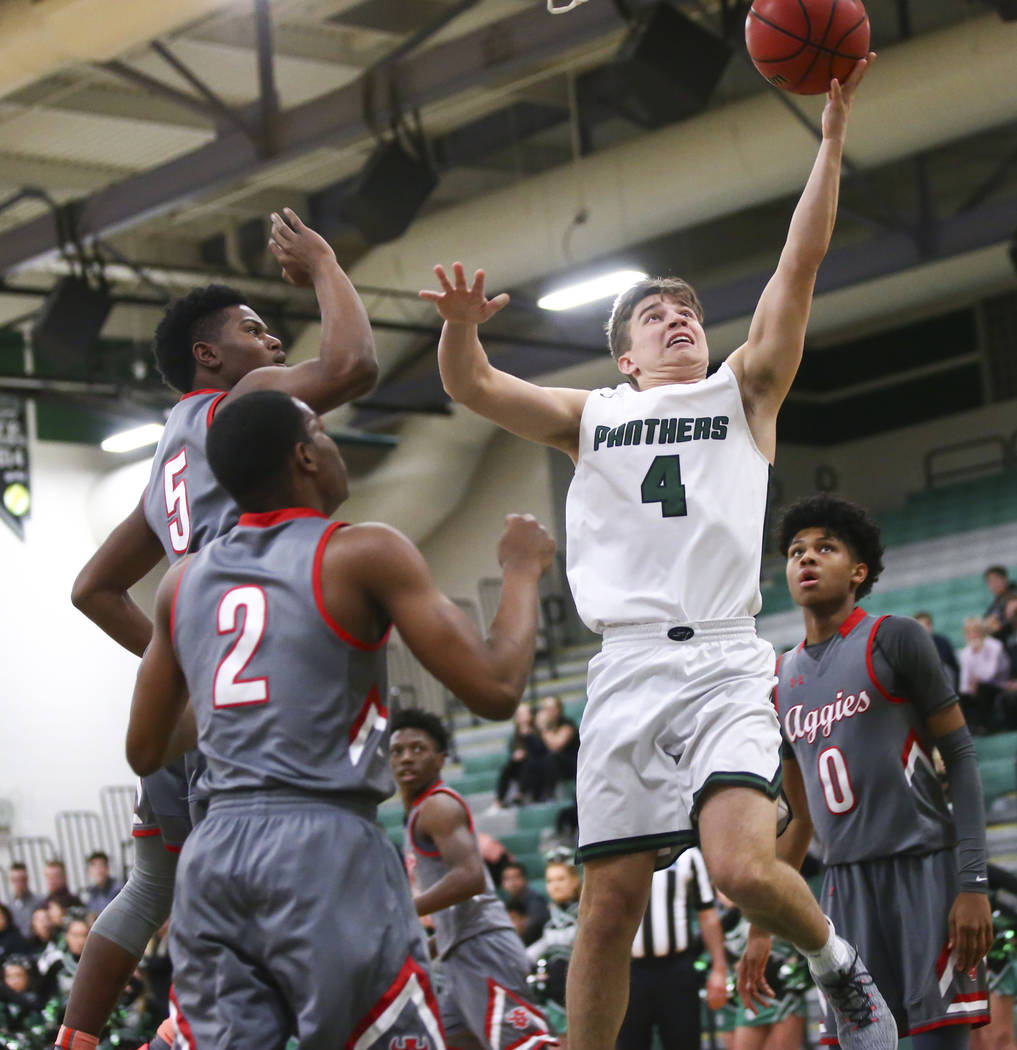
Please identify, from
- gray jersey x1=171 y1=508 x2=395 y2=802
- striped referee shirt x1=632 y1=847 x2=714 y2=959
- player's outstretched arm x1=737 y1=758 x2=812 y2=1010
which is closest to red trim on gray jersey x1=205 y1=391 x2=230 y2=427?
gray jersey x1=171 y1=508 x2=395 y2=802

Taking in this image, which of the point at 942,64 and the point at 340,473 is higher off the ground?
the point at 942,64

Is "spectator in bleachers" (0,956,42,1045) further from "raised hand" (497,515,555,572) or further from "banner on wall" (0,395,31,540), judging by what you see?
"raised hand" (497,515,555,572)

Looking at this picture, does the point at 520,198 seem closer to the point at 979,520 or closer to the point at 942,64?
the point at 942,64

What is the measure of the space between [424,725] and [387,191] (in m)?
7.41

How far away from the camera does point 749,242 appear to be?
20.8 meters

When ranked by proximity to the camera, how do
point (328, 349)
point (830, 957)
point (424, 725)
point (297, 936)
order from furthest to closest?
point (424, 725) → point (830, 957) → point (328, 349) → point (297, 936)

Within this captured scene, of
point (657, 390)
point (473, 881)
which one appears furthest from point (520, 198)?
point (657, 390)

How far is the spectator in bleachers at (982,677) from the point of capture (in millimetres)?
13141

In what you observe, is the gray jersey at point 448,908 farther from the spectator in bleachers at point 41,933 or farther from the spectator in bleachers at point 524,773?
the spectator in bleachers at point 41,933

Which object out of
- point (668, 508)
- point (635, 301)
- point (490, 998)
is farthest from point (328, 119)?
point (668, 508)

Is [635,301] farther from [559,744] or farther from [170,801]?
[559,744]

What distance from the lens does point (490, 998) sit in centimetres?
648

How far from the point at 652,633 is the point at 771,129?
36.3ft

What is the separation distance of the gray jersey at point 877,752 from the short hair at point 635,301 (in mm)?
1172
